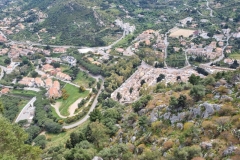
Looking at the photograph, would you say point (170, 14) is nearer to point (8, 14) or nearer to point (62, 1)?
point (62, 1)

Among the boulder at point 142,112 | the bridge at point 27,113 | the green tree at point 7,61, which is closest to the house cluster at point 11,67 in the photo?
the green tree at point 7,61

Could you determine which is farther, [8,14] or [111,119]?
[8,14]

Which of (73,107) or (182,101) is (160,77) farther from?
(182,101)

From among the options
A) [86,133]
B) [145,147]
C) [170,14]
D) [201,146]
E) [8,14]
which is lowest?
[8,14]

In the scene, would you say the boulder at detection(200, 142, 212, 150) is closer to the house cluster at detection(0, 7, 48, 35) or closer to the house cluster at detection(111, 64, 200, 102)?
the house cluster at detection(111, 64, 200, 102)

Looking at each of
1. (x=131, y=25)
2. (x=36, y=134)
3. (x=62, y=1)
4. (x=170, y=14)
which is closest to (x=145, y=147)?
(x=36, y=134)

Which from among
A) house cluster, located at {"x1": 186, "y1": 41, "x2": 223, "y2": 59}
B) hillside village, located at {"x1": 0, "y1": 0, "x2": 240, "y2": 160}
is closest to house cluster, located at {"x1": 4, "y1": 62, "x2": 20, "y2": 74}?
hillside village, located at {"x1": 0, "y1": 0, "x2": 240, "y2": 160}

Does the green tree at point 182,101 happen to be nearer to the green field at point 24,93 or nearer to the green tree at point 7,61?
the green field at point 24,93

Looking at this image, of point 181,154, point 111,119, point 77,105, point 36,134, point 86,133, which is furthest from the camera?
point 77,105
